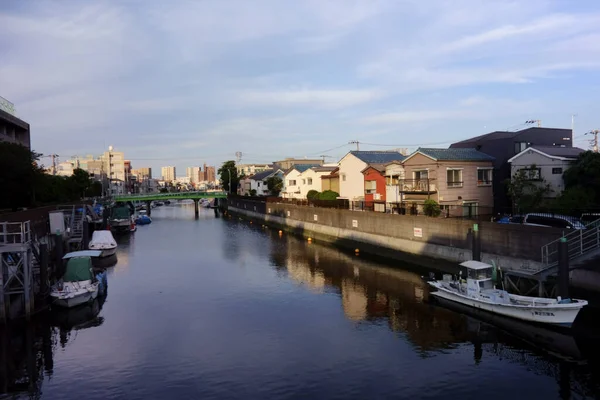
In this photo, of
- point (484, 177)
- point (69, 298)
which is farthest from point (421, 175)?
point (69, 298)

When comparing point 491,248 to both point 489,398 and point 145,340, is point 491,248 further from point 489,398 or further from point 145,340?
point 145,340

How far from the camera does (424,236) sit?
3600cm

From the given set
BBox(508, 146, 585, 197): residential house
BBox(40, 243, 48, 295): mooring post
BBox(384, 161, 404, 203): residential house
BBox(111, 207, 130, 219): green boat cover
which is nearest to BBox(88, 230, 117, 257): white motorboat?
BBox(40, 243, 48, 295): mooring post

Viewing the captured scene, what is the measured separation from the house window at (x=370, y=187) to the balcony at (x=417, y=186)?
8.94 m

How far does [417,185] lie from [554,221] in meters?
16.7

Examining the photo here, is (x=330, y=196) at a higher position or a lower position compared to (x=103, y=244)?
higher

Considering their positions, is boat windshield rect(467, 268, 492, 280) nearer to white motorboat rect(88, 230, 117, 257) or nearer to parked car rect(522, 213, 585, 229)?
parked car rect(522, 213, 585, 229)

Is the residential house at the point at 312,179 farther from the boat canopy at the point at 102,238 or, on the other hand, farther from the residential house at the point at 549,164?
the residential house at the point at 549,164

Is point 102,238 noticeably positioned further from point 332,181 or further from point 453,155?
point 332,181

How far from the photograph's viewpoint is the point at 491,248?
96.0 feet

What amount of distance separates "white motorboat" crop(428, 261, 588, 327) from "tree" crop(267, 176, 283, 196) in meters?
73.0

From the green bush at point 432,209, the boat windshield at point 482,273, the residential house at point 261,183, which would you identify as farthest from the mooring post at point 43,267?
the residential house at point 261,183

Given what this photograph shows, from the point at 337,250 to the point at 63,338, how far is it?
2930cm

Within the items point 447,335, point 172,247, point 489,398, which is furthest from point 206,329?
point 172,247
